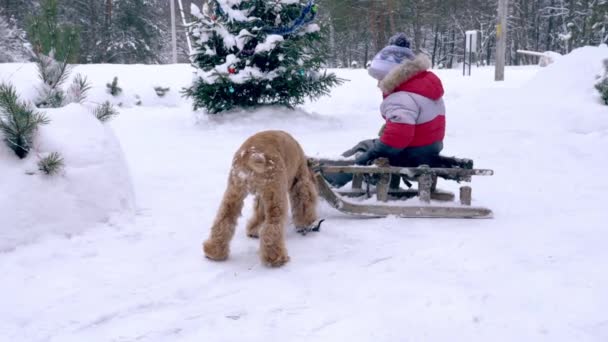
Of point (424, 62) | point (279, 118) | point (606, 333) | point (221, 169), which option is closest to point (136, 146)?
point (221, 169)

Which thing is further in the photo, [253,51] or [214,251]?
[253,51]

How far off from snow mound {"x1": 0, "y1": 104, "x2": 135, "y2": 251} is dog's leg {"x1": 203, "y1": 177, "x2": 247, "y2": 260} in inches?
46.4

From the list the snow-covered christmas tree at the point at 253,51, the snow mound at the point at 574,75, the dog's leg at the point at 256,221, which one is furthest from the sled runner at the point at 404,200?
the snow mound at the point at 574,75

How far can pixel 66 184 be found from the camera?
4.35 metres

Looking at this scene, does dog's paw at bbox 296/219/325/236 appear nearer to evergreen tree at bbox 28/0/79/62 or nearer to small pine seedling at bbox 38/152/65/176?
small pine seedling at bbox 38/152/65/176

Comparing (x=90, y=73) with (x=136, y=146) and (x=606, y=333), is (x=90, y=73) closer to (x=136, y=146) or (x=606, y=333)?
(x=136, y=146)

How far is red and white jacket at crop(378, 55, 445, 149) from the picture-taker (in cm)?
495

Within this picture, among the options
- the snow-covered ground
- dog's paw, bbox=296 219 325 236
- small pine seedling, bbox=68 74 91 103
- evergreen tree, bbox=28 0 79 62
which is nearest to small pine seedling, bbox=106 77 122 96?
the snow-covered ground

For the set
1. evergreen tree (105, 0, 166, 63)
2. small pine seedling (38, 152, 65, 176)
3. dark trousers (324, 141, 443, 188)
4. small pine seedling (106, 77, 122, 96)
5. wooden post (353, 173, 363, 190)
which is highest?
evergreen tree (105, 0, 166, 63)

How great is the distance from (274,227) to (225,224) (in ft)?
1.18

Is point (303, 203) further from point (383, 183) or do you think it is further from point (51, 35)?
point (51, 35)

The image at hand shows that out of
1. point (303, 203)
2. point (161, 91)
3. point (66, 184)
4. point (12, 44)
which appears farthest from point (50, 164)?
point (12, 44)

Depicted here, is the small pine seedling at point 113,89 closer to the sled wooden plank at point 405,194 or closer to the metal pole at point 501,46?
the sled wooden plank at point 405,194

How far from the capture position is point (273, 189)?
388 centimetres
